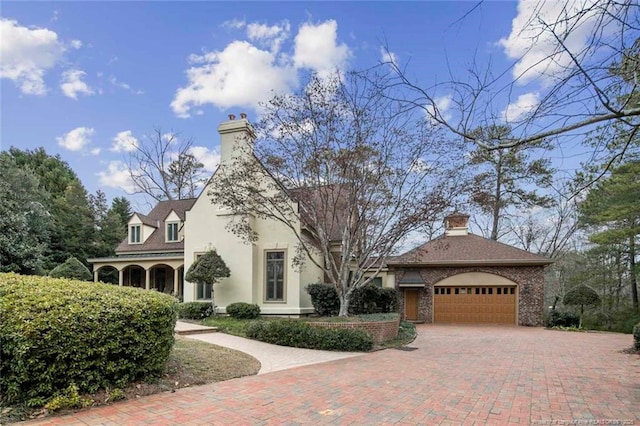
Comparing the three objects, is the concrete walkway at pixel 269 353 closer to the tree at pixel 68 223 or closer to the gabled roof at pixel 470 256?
the gabled roof at pixel 470 256

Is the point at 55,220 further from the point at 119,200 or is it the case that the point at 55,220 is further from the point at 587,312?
the point at 587,312

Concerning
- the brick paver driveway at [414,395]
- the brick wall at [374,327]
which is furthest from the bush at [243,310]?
the brick paver driveway at [414,395]

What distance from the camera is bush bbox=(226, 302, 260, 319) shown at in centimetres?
1552

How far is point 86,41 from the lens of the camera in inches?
446

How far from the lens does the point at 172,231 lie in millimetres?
21797

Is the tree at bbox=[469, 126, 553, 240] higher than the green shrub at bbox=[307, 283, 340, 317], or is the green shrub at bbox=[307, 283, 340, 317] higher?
the tree at bbox=[469, 126, 553, 240]

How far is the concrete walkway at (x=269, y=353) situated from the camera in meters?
8.59

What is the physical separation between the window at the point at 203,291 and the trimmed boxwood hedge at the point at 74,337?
37.0 ft

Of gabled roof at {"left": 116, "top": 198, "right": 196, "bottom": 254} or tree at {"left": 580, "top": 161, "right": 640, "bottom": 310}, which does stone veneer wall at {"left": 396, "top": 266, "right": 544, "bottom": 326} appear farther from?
gabled roof at {"left": 116, "top": 198, "right": 196, "bottom": 254}

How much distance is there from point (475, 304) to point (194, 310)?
13451mm

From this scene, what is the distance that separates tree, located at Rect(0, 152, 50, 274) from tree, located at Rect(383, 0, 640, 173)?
25380mm

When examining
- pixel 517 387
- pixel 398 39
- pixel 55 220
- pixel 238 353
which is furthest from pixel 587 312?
pixel 55 220

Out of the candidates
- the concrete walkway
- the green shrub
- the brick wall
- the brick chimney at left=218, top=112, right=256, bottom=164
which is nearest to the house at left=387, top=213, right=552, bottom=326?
the green shrub

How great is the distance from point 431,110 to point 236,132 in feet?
44.3
